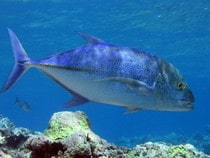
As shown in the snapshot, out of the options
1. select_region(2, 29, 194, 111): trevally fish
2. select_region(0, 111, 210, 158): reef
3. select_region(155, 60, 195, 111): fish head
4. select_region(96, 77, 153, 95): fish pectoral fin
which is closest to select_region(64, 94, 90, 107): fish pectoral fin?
select_region(2, 29, 194, 111): trevally fish

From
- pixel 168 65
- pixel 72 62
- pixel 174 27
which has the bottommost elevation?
pixel 72 62

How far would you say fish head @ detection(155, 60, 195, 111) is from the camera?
287 centimetres

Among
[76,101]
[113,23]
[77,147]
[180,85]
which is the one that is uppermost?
[113,23]

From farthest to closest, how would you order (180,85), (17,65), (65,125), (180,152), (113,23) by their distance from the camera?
1. (113,23)
2. (65,125)
3. (180,152)
4. (17,65)
5. (180,85)

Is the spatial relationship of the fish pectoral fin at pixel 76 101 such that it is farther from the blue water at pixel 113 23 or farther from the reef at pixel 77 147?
the blue water at pixel 113 23

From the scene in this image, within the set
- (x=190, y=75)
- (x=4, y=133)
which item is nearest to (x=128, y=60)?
(x=4, y=133)

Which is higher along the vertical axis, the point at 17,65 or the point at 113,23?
the point at 113,23

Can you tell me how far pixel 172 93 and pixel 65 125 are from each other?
1.63 meters

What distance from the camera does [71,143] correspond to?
130 inches

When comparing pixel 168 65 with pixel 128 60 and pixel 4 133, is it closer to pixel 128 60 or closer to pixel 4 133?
pixel 128 60

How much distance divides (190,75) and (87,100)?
59.5m

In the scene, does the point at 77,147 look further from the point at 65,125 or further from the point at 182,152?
the point at 182,152

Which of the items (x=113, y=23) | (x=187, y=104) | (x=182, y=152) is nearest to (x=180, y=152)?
(x=182, y=152)

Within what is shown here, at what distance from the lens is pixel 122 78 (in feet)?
9.41
